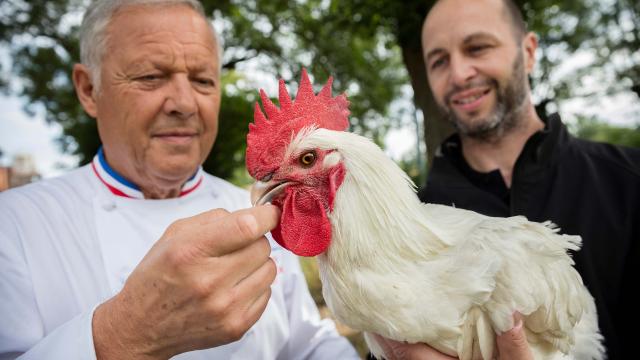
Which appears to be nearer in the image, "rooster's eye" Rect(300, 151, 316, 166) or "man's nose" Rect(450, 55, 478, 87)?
"rooster's eye" Rect(300, 151, 316, 166)

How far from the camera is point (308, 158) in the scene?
1.63m

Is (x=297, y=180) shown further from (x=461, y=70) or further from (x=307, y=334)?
(x=461, y=70)

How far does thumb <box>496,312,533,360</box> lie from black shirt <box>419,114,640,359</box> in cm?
112

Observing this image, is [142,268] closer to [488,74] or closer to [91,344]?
[91,344]

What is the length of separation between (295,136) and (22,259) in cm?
144

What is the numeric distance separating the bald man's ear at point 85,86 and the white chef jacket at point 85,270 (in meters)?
0.39

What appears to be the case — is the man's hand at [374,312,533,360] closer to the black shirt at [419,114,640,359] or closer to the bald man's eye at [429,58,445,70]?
the black shirt at [419,114,640,359]

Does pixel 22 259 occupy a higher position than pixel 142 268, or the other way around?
pixel 142 268

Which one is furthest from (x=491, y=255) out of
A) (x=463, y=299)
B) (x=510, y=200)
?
(x=510, y=200)

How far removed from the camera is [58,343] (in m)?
1.47

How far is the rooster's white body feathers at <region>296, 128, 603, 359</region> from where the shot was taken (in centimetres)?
151

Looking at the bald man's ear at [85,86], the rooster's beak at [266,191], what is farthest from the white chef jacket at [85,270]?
the rooster's beak at [266,191]

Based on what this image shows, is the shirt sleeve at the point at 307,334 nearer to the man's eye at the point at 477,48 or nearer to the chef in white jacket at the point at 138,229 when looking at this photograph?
the chef in white jacket at the point at 138,229

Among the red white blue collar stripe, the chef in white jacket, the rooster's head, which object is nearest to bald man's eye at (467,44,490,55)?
the rooster's head
